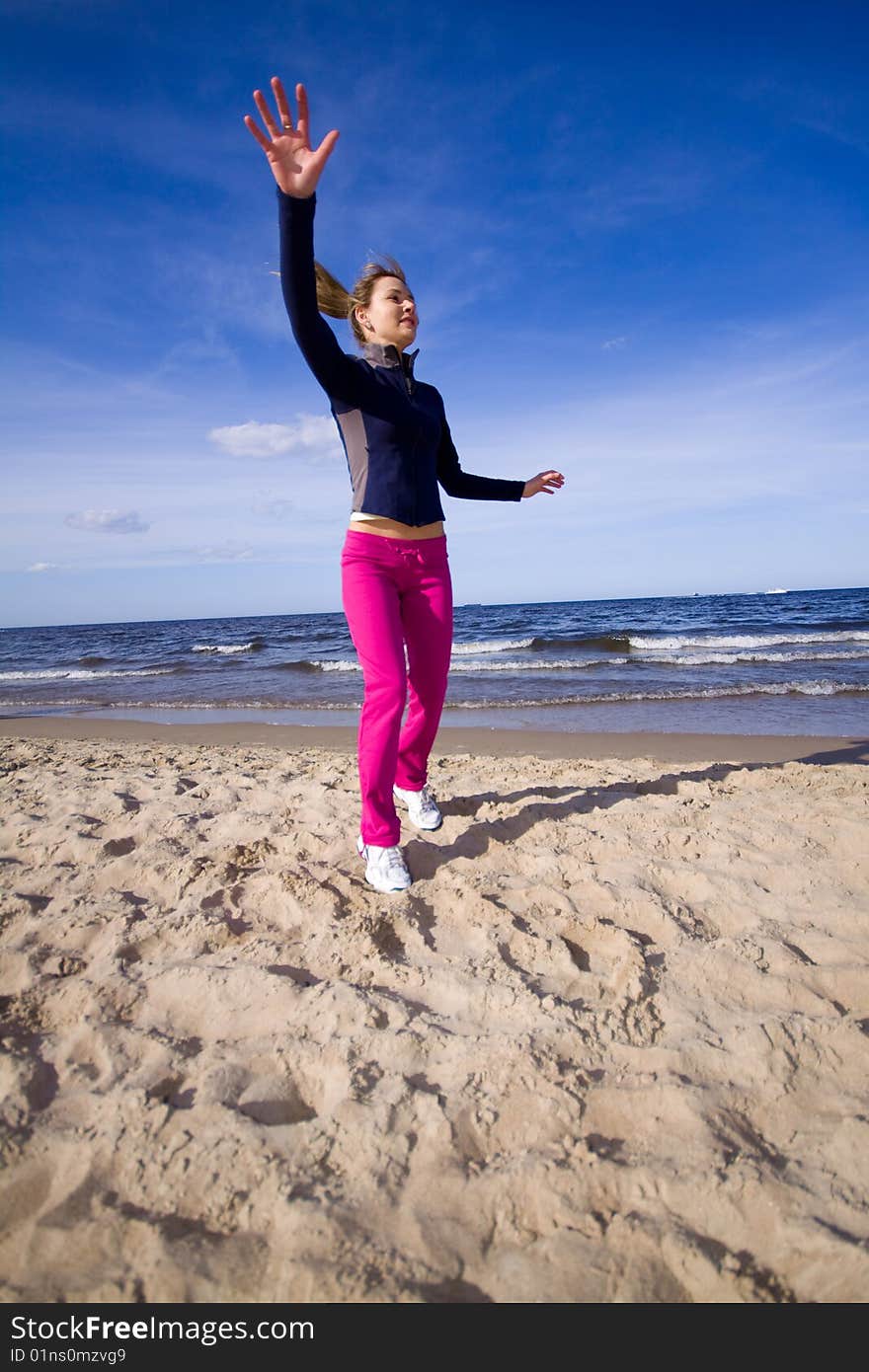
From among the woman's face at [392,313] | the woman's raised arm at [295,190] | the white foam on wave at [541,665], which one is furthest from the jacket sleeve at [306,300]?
the white foam on wave at [541,665]

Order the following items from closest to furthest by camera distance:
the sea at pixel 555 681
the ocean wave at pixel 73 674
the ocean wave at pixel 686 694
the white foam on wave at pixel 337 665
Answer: the sea at pixel 555 681, the ocean wave at pixel 686 694, the white foam on wave at pixel 337 665, the ocean wave at pixel 73 674

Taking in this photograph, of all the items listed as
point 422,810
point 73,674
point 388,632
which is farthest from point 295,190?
point 73,674

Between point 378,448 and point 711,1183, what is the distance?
242cm

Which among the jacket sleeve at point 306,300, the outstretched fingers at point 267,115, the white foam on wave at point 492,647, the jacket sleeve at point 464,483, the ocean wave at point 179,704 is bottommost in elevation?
the ocean wave at point 179,704

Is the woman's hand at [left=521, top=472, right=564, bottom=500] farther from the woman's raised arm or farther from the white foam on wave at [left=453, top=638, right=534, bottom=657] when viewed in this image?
the white foam on wave at [left=453, top=638, right=534, bottom=657]

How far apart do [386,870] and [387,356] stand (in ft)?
6.62

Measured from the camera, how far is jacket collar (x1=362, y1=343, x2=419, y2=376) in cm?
273

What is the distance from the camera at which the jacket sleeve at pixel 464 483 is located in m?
3.13

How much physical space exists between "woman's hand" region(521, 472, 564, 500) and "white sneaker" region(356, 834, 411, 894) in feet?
6.08

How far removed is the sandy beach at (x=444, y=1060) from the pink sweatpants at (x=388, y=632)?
0.42 meters

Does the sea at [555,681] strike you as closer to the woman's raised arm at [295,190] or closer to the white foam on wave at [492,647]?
the white foam on wave at [492,647]

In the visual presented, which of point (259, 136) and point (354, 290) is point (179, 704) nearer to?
point (354, 290)

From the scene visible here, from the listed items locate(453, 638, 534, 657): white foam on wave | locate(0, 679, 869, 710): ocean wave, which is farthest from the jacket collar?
locate(453, 638, 534, 657): white foam on wave
